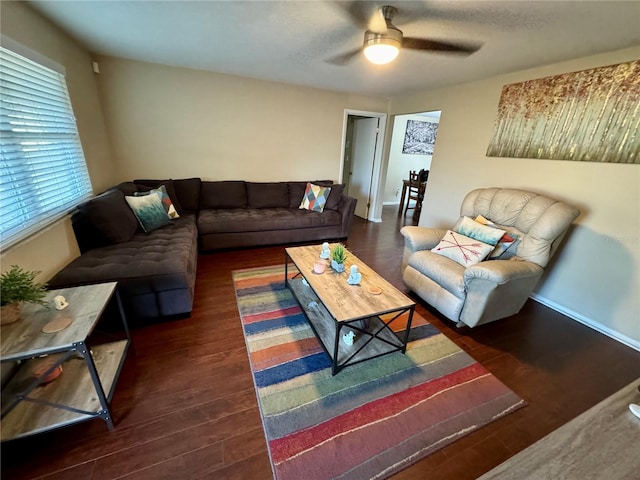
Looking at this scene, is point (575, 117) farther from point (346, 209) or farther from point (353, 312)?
point (353, 312)

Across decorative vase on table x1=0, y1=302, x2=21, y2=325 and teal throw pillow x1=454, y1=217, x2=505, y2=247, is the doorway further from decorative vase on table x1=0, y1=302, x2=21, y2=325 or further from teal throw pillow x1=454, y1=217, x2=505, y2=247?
decorative vase on table x1=0, y1=302, x2=21, y2=325

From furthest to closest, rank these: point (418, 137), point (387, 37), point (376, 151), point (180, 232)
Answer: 1. point (418, 137)
2. point (376, 151)
3. point (180, 232)
4. point (387, 37)

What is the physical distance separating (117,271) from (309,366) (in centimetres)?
149

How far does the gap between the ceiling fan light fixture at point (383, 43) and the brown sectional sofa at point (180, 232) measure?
205 centimetres

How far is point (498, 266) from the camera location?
188 centimetres

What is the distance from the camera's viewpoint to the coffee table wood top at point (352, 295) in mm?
1549

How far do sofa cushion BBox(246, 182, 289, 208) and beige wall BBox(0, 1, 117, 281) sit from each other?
5.58 ft

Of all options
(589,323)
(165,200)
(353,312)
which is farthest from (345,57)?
(589,323)

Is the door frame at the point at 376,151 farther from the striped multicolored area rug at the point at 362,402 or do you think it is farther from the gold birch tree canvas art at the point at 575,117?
the striped multicolored area rug at the point at 362,402

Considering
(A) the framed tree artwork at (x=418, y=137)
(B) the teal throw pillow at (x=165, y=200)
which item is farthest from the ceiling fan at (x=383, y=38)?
(A) the framed tree artwork at (x=418, y=137)

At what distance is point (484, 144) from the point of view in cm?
310

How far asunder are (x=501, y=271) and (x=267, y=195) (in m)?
3.09

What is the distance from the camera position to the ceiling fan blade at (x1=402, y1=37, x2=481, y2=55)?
192 cm

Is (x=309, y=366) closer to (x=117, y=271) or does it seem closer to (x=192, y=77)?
(x=117, y=271)
